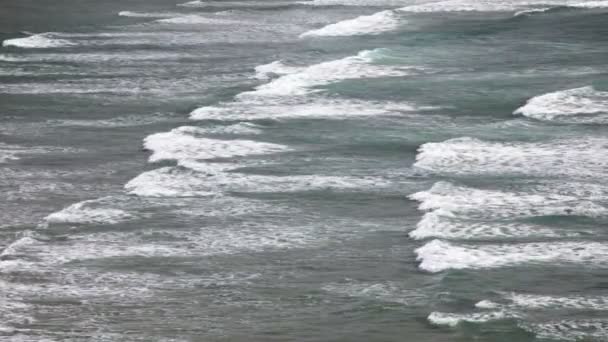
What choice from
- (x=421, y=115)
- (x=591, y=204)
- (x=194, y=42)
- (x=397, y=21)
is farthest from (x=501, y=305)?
(x=397, y=21)

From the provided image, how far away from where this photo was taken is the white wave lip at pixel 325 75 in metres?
23.2

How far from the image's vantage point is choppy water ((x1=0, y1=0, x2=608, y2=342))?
12297 millimetres

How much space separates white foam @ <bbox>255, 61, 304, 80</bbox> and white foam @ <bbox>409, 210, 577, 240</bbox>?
10202mm

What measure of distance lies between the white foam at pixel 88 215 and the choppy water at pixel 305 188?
4cm

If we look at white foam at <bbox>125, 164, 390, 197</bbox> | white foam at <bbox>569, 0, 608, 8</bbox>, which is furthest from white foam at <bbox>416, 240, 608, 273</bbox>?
white foam at <bbox>569, 0, 608, 8</bbox>

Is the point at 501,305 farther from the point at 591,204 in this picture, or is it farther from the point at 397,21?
the point at 397,21

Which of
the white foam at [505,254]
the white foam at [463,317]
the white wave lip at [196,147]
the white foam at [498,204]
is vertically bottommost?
the white foam at [463,317]

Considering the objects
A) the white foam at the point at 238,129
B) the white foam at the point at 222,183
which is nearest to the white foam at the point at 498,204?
the white foam at the point at 222,183

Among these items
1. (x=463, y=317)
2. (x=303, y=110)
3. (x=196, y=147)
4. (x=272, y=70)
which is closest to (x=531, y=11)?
(x=272, y=70)

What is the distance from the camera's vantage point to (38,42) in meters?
29.2

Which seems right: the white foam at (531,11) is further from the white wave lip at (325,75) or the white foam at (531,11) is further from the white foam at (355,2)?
the white wave lip at (325,75)

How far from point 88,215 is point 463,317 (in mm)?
4781

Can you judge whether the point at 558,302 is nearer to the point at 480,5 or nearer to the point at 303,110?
the point at 303,110

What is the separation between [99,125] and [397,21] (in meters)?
12.6
